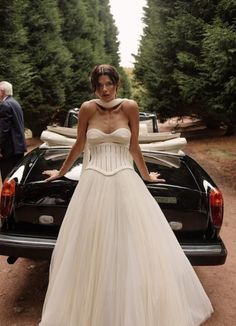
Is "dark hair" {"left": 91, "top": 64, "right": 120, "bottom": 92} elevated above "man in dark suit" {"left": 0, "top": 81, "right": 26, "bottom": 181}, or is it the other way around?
"dark hair" {"left": 91, "top": 64, "right": 120, "bottom": 92}

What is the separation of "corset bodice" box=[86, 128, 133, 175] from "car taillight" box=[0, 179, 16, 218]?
41.1 inches

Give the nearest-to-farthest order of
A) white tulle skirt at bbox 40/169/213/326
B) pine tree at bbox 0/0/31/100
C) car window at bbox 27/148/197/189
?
white tulle skirt at bbox 40/169/213/326 → car window at bbox 27/148/197/189 → pine tree at bbox 0/0/31/100

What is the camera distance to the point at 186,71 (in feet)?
45.3

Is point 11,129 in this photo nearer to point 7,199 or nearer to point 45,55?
point 7,199

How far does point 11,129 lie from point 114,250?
4045mm

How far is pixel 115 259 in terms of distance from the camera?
277 cm

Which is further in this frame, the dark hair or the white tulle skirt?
the dark hair

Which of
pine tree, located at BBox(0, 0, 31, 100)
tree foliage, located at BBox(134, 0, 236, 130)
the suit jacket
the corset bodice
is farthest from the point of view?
pine tree, located at BBox(0, 0, 31, 100)

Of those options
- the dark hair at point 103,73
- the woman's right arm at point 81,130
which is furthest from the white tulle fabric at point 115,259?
the dark hair at point 103,73

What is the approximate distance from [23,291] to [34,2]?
51.9ft

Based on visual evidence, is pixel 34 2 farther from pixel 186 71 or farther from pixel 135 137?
pixel 135 137

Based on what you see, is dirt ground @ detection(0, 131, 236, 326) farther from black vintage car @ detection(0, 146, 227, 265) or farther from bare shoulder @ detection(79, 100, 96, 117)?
bare shoulder @ detection(79, 100, 96, 117)

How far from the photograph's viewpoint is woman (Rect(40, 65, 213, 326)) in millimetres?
2727

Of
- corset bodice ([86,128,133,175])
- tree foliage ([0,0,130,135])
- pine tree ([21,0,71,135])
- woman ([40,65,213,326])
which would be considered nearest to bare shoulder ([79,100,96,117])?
woman ([40,65,213,326])
